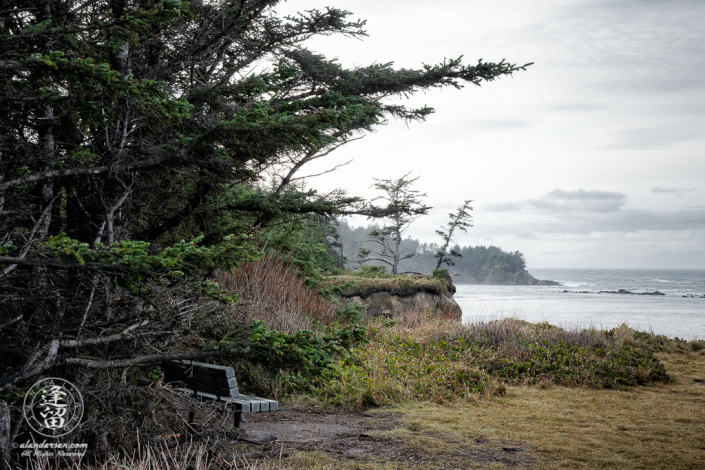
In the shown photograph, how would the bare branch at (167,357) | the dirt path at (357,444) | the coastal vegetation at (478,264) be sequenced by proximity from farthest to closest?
the coastal vegetation at (478,264) < the dirt path at (357,444) < the bare branch at (167,357)

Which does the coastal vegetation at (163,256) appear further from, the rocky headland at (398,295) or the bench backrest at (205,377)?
the rocky headland at (398,295)

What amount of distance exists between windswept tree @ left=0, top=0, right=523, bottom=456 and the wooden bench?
0.33m

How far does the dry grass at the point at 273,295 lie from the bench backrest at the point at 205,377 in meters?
1.88

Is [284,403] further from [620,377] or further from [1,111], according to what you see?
[620,377]

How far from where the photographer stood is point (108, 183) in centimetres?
407

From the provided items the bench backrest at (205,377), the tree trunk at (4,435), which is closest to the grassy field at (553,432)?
the bench backrest at (205,377)

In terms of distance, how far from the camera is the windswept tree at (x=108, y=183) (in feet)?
9.30

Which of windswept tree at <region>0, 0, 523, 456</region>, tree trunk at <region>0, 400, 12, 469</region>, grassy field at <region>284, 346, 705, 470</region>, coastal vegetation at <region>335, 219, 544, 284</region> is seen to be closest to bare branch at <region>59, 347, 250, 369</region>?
windswept tree at <region>0, 0, 523, 456</region>

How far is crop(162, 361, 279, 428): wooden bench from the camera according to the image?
388 cm

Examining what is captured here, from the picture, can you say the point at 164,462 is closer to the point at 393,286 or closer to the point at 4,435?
the point at 4,435

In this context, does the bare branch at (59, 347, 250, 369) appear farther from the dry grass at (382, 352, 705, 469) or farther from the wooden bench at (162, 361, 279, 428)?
the dry grass at (382, 352, 705, 469)

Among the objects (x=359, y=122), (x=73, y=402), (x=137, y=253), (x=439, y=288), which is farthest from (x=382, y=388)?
(x=439, y=288)

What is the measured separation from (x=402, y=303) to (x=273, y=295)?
851 cm

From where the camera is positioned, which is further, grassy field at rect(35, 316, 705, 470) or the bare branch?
grassy field at rect(35, 316, 705, 470)
